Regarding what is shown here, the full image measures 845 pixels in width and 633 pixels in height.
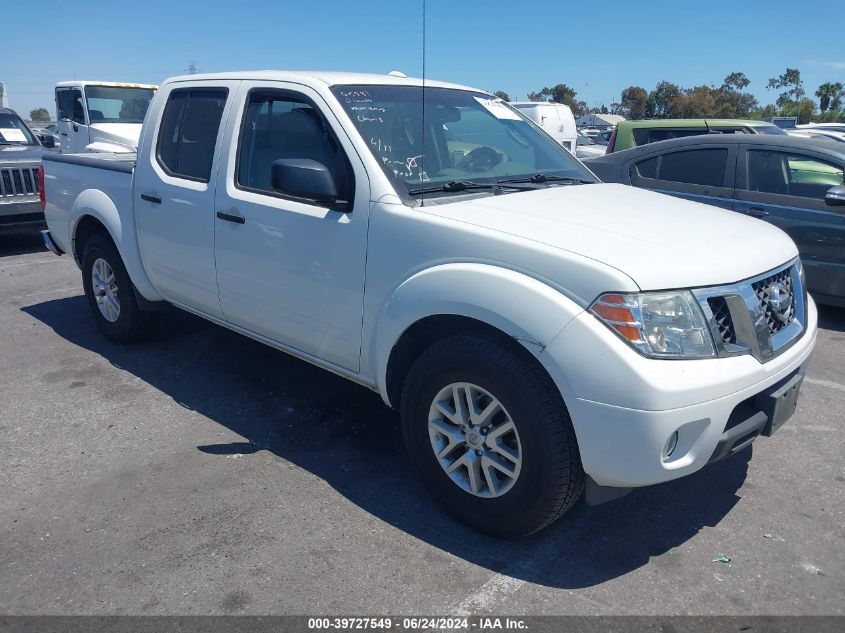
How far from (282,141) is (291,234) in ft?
1.99

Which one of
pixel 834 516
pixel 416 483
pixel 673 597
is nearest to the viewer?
pixel 673 597

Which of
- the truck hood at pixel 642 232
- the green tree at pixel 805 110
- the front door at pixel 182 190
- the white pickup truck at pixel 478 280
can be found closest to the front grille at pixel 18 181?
the front door at pixel 182 190

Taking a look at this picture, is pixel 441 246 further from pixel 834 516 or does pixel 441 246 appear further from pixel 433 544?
pixel 834 516

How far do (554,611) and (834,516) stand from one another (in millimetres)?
1566

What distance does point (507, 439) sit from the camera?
3090 mm

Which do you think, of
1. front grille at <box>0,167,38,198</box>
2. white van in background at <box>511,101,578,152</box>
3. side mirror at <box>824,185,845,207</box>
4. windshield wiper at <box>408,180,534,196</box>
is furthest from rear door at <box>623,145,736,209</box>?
white van in background at <box>511,101,578,152</box>

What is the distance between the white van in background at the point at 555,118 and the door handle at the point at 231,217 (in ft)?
46.4

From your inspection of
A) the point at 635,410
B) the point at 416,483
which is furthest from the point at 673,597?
the point at 416,483

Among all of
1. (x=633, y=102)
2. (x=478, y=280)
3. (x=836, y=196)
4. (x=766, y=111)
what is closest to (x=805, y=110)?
(x=766, y=111)

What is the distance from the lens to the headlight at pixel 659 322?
105 inches

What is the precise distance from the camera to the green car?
33.0ft

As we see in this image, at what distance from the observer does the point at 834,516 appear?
341cm

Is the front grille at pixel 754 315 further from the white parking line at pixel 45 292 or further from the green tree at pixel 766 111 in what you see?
the green tree at pixel 766 111

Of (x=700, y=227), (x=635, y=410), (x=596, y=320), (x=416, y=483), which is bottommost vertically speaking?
(x=416, y=483)
